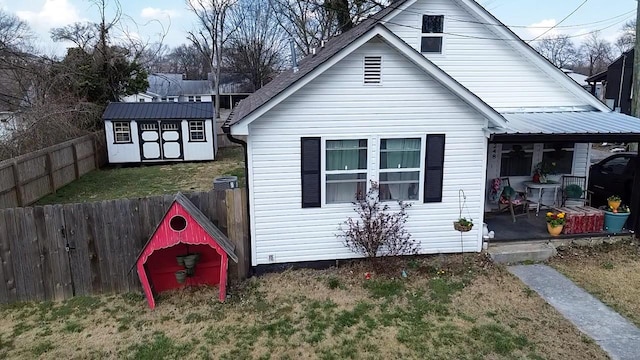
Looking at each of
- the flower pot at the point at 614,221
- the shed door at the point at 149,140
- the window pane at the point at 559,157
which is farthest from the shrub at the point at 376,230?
the shed door at the point at 149,140

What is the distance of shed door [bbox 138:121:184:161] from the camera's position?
62.9ft

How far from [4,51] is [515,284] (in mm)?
12257

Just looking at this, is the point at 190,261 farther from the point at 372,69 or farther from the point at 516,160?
the point at 516,160

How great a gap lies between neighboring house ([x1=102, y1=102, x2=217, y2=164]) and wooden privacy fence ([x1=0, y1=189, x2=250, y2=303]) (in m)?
13.2

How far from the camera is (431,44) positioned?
32.0 feet

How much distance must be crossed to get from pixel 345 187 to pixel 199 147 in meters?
13.9

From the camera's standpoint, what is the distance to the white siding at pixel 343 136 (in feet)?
23.6

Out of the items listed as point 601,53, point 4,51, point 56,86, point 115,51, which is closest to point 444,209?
point 4,51

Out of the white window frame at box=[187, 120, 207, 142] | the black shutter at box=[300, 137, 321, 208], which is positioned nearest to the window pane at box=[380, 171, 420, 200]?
the black shutter at box=[300, 137, 321, 208]

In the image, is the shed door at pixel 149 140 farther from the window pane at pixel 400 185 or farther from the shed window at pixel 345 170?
the window pane at pixel 400 185

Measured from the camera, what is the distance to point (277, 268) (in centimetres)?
769

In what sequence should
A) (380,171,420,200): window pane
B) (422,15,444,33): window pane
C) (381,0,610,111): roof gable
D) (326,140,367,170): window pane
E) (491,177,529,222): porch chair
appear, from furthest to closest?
(491,177,529,222): porch chair → (422,15,444,33): window pane → (381,0,610,111): roof gable → (380,171,420,200): window pane → (326,140,367,170): window pane

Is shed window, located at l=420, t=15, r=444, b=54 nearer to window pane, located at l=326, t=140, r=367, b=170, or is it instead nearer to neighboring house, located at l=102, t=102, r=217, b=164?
window pane, located at l=326, t=140, r=367, b=170

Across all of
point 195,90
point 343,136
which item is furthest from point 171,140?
point 195,90
